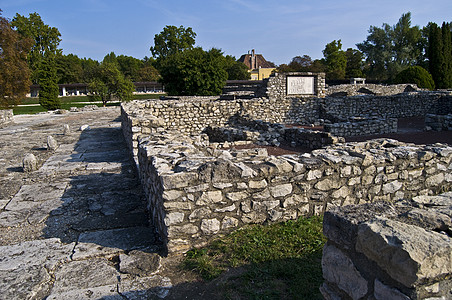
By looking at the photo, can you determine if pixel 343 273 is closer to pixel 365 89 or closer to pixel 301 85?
pixel 301 85

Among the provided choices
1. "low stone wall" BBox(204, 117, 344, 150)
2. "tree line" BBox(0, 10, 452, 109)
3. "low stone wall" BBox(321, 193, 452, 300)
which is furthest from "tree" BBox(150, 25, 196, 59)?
"low stone wall" BBox(321, 193, 452, 300)

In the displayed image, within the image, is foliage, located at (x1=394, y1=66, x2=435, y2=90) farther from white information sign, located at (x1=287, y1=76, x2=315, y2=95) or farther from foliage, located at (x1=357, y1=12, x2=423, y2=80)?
white information sign, located at (x1=287, y1=76, x2=315, y2=95)

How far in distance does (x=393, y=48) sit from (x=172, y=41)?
122 feet

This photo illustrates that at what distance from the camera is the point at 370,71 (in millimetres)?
50469

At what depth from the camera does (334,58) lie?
55.3 metres

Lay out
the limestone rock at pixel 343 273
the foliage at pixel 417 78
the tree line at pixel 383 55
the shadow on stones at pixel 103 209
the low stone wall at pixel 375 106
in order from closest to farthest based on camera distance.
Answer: the limestone rock at pixel 343 273 → the shadow on stones at pixel 103 209 → the low stone wall at pixel 375 106 → the foliage at pixel 417 78 → the tree line at pixel 383 55

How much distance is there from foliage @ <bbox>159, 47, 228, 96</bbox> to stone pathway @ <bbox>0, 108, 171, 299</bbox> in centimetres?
2217

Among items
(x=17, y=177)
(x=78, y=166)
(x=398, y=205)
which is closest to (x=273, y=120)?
(x=78, y=166)

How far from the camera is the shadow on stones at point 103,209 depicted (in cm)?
392

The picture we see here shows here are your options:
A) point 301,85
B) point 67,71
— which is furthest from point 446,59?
point 67,71

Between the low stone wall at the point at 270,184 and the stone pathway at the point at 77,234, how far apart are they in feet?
1.58

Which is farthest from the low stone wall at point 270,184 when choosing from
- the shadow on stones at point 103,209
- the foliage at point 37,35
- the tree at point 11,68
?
the foliage at point 37,35

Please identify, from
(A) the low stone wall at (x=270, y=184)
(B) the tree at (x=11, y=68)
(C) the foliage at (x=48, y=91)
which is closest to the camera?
(A) the low stone wall at (x=270, y=184)

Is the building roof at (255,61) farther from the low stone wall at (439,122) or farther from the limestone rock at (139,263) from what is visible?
the limestone rock at (139,263)
